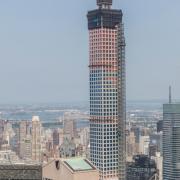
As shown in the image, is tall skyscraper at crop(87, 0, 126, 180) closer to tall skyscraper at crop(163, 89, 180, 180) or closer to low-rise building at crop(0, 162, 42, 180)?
tall skyscraper at crop(163, 89, 180, 180)

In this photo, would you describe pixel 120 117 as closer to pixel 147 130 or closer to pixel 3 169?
pixel 3 169

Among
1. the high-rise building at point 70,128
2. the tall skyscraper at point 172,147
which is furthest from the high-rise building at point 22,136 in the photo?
the tall skyscraper at point 172,147

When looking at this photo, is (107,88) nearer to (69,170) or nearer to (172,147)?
(172,147)

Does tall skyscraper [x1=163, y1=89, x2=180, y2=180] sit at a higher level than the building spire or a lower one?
lower

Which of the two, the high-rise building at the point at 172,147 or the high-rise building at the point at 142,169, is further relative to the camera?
the high-rise building at the point at 172,147

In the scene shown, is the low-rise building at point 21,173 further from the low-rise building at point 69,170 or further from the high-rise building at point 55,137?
the high-rise building at point 55,137

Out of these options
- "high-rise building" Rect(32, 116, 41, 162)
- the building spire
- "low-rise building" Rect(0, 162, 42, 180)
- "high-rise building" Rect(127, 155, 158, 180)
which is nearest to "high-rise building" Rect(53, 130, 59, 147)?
"high-rise building" Rect(32, 116, 41, 162)
